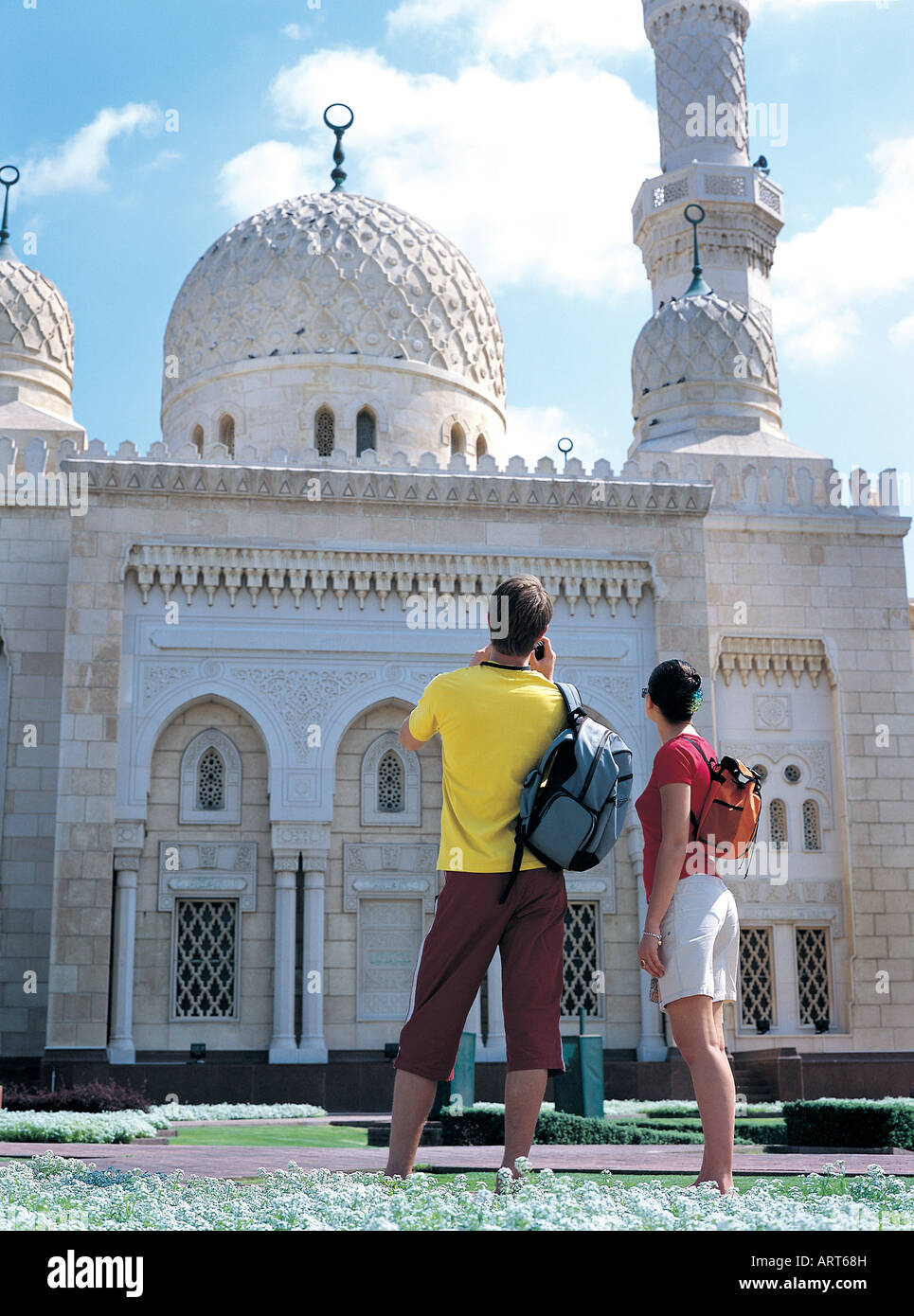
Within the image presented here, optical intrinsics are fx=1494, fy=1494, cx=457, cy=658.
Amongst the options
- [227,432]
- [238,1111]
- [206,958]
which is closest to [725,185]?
[227,432]

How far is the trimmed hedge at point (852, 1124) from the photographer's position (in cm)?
779

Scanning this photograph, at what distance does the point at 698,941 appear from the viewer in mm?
3723

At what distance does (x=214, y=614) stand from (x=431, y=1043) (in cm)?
1145

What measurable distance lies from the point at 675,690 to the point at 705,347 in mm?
15590

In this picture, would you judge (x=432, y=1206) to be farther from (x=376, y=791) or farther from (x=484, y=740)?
(x=376, y=791)

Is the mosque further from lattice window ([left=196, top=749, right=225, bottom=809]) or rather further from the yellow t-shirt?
the yellow t-shirt

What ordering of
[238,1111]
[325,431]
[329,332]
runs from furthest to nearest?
1. [329,332]
2. [325,431]
3. [238,1111]

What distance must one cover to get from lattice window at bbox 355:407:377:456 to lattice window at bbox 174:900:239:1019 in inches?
229

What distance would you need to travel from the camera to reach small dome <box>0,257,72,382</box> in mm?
17750

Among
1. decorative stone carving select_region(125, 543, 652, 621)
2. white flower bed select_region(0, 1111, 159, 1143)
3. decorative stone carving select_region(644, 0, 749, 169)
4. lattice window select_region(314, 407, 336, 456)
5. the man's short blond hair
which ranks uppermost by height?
decorative stone carving select_region(644, 0, 749, 169)

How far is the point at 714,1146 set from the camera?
3.56 meters

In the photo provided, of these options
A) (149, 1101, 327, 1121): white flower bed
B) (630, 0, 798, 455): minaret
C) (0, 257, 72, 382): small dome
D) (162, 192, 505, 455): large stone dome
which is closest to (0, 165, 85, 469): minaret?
(0, 257, 72, 382): small dome
